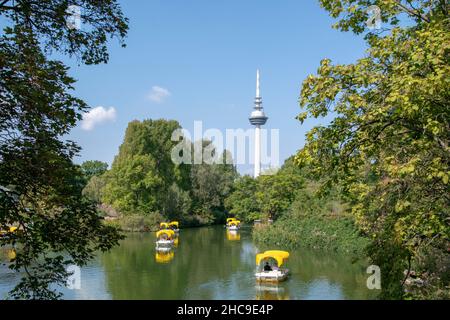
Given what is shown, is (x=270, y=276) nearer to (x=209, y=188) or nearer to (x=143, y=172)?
(x=143, y=172)

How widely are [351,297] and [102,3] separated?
16637 millimetres

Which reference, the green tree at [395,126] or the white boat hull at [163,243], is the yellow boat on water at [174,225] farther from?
the green tree at [395,126]

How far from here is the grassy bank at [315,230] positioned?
3442 cm

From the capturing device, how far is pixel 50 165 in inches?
282

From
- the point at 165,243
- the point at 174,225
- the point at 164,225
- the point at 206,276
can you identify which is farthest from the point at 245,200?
the point at 206,276

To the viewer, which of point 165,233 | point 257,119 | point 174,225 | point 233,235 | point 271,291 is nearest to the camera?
point 271,291

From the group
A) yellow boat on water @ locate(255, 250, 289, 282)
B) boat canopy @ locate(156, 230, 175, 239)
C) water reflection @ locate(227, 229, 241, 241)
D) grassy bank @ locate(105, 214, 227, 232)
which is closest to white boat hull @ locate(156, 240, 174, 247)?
boat canopy @ locate(156, 230, 175, 239)

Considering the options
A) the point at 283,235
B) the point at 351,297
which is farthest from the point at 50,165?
the point at 283,235

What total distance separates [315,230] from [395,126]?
30.2 metres

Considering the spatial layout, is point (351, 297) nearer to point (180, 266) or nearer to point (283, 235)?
point (180, 266)

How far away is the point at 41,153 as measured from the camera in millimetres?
7098

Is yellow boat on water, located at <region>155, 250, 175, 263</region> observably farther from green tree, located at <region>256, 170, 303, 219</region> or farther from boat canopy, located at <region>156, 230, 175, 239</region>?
green tree, located at <region>256, 170, 303, 219</region>
